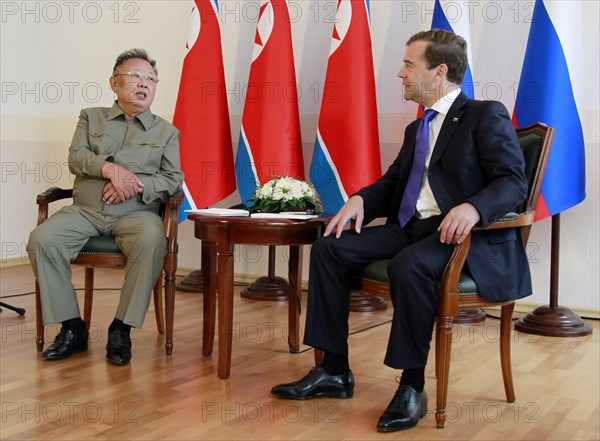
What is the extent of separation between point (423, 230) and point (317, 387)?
2.12 feet

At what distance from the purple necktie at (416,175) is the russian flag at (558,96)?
1184 millimetres

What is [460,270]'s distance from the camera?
7.92ft

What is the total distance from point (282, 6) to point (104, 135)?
1.44 meters

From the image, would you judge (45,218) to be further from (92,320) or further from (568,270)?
(568,270)

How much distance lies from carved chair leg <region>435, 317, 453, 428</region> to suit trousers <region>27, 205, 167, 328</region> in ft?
4.14

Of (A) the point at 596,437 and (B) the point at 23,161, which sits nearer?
(A) the point at 596,437

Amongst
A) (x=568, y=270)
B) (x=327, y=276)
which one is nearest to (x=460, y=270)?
(x=327, y=276)

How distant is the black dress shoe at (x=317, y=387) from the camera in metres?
2.70

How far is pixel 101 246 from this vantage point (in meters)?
3.19

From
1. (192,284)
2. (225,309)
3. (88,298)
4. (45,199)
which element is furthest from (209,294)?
(192,284)

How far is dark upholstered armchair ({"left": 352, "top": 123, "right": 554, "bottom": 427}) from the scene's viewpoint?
2.40 m

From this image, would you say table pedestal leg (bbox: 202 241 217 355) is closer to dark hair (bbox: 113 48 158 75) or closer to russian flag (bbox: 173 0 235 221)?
dark hair (bbox: 113 48 158 75)

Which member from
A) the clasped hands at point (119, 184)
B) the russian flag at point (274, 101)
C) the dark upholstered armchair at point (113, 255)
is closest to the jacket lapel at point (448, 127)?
the dark upholstered armchair at point (113, 255)

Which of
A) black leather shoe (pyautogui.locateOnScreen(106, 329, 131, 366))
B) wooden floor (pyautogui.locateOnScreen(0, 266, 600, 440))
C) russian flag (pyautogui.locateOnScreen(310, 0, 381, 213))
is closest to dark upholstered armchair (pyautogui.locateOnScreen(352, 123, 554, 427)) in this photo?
wooden floor (pyautogui.locateOnScreen(0, 266, 600, 440))
